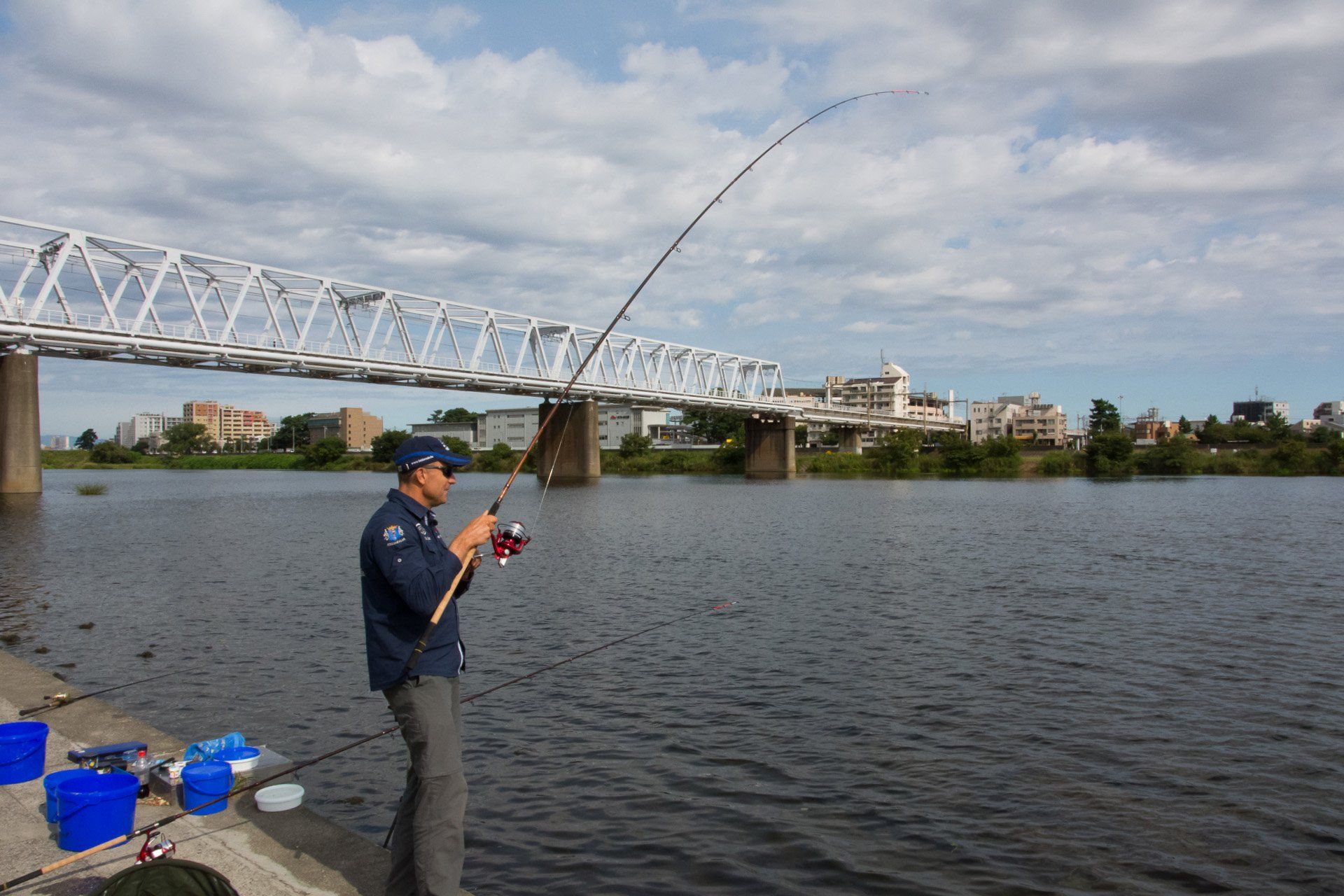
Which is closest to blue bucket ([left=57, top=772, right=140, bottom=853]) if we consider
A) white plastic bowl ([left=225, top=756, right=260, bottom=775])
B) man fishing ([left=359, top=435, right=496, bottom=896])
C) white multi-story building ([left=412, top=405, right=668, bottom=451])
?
white plastic bowl ([left=225, top=756, right=260, bottom=775])

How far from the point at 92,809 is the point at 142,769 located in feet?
4.63

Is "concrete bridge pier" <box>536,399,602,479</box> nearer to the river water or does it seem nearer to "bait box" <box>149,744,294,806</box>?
the river water

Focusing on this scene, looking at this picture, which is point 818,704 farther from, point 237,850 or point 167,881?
point 167,881

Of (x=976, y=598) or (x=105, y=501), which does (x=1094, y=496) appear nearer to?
(x=976, y=598)

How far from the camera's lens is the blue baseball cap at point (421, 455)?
5.27 metres

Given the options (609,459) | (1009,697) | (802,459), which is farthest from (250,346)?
(802,459)

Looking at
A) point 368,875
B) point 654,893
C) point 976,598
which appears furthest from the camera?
point 976,598

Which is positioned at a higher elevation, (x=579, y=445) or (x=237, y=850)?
(x=579, y=445)

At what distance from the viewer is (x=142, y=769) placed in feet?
22.3

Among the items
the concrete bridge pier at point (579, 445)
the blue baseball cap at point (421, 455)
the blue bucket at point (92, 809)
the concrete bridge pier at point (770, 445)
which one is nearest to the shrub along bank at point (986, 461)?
the concrete bridge pier at point (770, 445)

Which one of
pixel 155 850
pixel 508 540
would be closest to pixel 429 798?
pixel 155 850

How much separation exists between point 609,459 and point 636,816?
130 meters

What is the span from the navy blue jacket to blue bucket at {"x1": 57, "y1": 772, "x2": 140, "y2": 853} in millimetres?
2059

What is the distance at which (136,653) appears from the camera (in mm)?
14602
